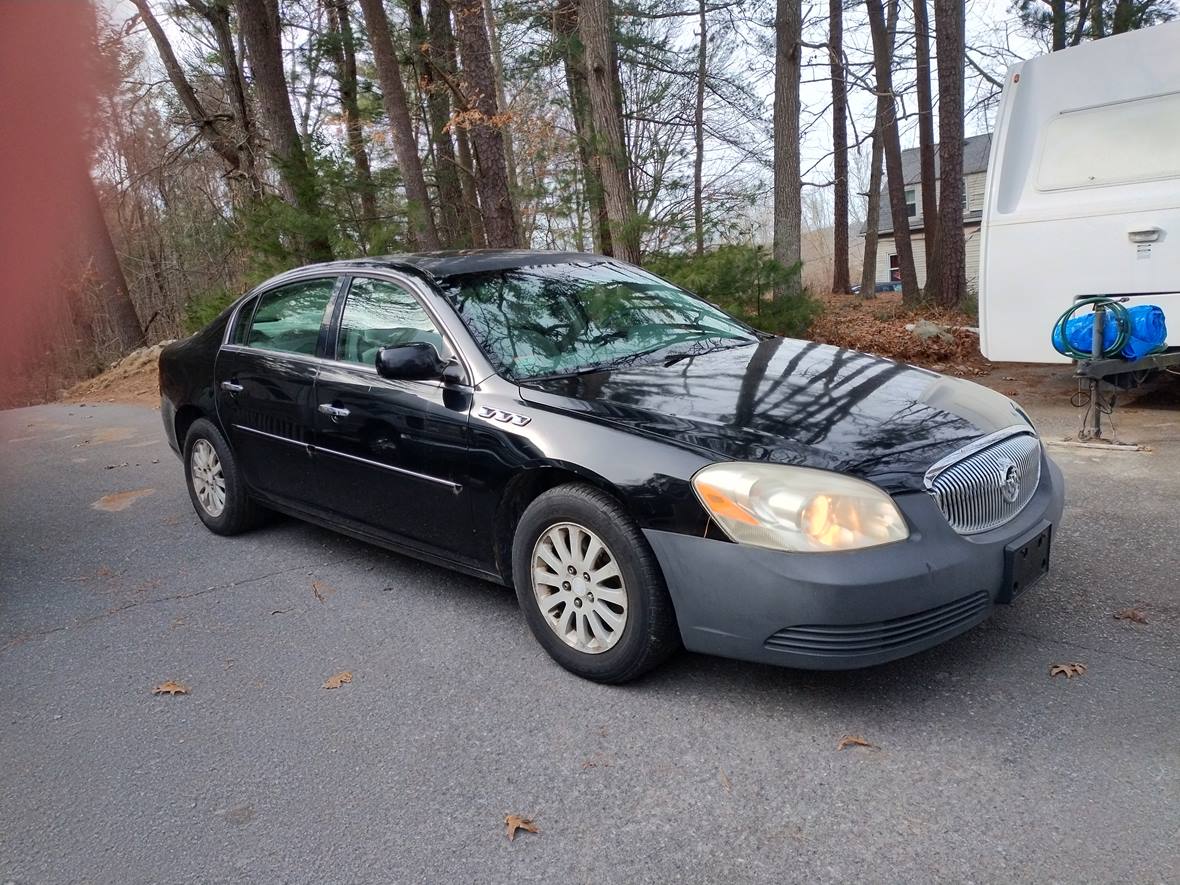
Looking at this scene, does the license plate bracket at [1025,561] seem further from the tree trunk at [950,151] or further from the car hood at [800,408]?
the tree trunk at [950,151]

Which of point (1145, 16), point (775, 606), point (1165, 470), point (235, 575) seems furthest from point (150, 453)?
point (1145, 16)

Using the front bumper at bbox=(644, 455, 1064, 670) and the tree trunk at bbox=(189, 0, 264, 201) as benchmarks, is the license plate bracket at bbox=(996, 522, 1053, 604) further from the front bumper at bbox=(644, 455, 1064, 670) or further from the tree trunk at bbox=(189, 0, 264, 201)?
the tree trunk at bbox=(189, 0, 264, 201)

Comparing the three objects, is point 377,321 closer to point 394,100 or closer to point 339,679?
point 339,679

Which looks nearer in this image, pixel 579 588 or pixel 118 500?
pixel 579 588

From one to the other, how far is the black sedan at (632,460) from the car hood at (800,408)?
1cm

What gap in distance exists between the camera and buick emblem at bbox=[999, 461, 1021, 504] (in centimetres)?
316

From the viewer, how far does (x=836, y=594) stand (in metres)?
2.72

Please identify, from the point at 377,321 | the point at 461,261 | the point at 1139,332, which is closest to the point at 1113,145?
the point at 1139,332

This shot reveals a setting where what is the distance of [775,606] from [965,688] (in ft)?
2.67

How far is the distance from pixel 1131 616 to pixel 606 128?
840 centimetres

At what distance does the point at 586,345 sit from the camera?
4020mm

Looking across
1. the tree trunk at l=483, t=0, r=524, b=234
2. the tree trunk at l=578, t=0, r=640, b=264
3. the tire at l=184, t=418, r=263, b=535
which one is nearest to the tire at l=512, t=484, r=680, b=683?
the tire at l=184, t=418, r=263, b=535

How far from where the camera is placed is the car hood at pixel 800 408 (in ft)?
9.67

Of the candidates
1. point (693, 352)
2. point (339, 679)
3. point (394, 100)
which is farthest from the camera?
point (394, 100)
